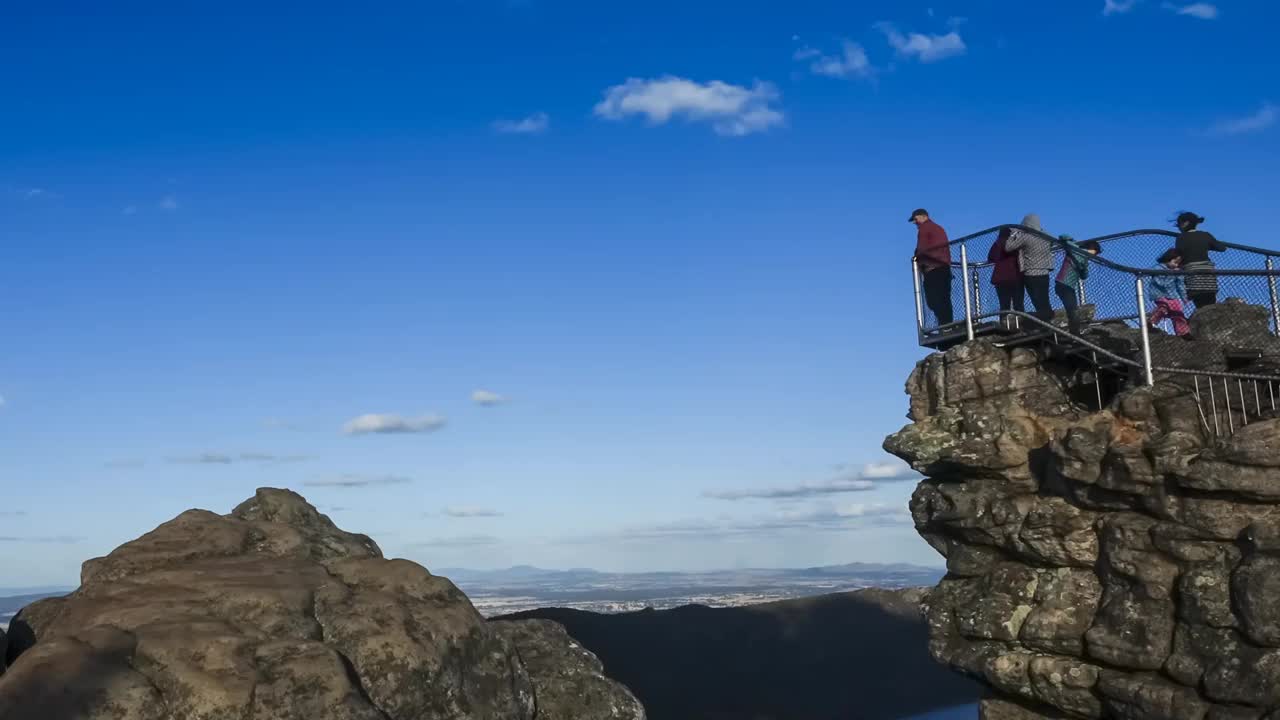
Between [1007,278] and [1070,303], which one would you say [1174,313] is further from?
[1007,278]

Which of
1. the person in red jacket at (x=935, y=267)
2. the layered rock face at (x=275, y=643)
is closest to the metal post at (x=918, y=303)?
the person in red jacket at (x=935, y=267)

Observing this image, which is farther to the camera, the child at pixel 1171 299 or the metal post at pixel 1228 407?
the child at pixel 1171 299

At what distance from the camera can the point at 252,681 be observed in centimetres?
1543

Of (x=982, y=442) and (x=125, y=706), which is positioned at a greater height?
(x=982, y=442)

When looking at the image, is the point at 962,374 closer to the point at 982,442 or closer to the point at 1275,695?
the point at 982,442

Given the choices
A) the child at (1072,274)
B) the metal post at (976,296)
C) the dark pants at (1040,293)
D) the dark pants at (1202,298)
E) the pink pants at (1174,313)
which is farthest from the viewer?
the metal post at (976,296)

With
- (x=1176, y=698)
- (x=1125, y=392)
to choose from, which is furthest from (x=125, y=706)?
(x=1125, y=392)

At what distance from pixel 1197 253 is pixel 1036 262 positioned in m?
3.57

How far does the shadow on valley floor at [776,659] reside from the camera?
10056cm

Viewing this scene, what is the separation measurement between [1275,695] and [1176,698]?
2.13 meters

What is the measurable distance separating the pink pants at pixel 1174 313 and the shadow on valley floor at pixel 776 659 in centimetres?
7295

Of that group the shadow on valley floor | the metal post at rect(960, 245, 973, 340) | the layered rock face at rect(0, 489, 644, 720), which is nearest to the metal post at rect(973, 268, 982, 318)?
the metal post at rect(960, 245, 973, 340)

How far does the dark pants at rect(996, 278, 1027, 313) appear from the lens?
2962 centimetres

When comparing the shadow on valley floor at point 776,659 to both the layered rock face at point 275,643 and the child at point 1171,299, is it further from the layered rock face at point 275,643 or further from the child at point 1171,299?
the layered rock face at point 275,643
